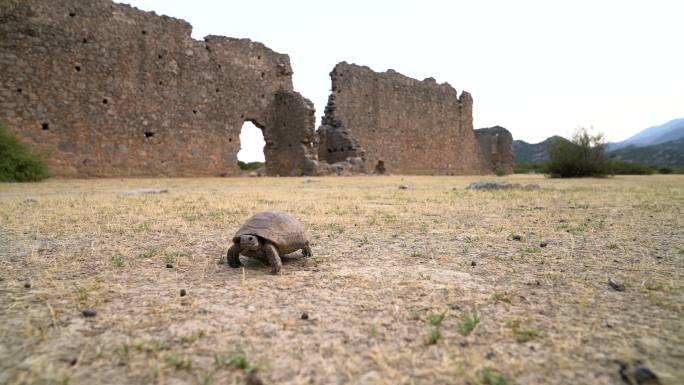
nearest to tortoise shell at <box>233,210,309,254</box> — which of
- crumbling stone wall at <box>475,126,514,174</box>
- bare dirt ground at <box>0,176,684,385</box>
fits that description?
bare dirt ground at <box>0,176,684,385</box>

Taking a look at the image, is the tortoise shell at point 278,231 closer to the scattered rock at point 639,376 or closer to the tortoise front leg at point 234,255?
the tortoise front leg at point 234,255

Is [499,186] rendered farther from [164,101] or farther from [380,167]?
[380,167]

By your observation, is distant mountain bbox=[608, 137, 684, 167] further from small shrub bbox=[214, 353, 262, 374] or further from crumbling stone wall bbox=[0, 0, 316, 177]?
small shrub bbox=[214, 353, 262, 374]


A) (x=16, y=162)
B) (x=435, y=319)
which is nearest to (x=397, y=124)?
(x=16, y=162)

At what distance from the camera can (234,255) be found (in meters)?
2.90

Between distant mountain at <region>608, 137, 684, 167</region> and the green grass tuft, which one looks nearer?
the green grass tuft

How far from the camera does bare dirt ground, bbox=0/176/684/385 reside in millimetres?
1485

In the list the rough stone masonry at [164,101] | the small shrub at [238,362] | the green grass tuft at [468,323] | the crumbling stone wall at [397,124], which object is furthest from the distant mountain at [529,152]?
the small shrub at [238,362]

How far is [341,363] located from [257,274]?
1333 mm

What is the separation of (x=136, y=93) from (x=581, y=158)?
16.5 meters

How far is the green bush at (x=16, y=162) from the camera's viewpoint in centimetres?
1102

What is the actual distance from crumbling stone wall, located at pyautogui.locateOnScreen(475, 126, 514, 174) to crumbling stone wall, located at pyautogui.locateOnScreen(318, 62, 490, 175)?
223cm

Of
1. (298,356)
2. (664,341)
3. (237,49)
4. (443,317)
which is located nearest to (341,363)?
(298,356)

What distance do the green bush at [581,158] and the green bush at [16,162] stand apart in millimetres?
17762
